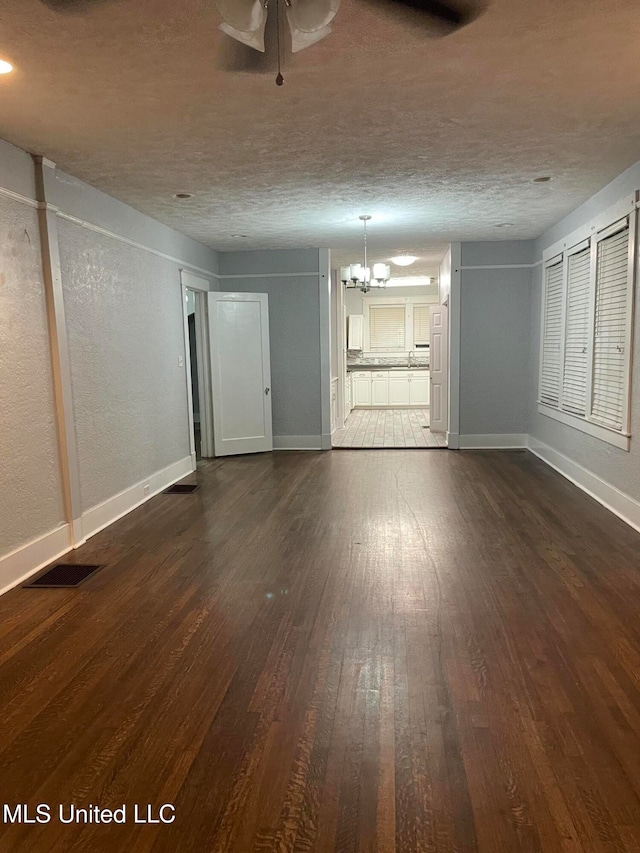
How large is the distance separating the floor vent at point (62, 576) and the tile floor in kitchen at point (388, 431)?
474 cm

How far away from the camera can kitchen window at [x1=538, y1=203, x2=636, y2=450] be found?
437 centimetres

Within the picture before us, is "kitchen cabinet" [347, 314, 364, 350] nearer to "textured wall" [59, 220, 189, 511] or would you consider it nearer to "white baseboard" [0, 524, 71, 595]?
"textured wall" [59, 220, 189, 511]

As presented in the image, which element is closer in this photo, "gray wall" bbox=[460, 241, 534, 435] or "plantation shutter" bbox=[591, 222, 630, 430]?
"plantation shutter" bbox=[591, 222, 630, 430]

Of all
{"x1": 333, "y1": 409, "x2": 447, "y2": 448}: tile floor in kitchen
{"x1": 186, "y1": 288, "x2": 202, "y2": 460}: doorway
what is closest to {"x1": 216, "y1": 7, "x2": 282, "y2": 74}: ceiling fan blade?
{"x1": 333, "y1": 409, "x2": 447, "y2": 448}: tile floor in kitchen

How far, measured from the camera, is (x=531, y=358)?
7328 mm

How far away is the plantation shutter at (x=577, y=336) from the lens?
528 cm

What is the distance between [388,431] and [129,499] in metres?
5.08

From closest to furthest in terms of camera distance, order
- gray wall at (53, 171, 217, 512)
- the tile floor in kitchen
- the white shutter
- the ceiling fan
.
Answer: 1. the ceiling fan
2. gray wall at (53, 171, 217, 512)
3. the tile floor in kitchen
4. the white shutter

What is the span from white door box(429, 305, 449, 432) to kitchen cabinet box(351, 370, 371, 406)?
3.32 metres

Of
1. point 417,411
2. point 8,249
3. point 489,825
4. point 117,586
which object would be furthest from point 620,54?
point 417,411

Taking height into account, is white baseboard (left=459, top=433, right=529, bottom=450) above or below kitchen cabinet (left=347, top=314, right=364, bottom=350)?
below

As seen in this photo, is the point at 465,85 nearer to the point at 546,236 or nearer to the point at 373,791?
the point at 373,791

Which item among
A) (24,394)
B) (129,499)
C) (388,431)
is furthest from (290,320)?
(24,394)

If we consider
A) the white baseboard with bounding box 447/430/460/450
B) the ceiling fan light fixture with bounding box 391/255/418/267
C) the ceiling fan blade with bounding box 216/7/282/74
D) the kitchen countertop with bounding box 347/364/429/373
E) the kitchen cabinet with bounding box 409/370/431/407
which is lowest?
the white baseboard with bounding box 447/430/460/450
